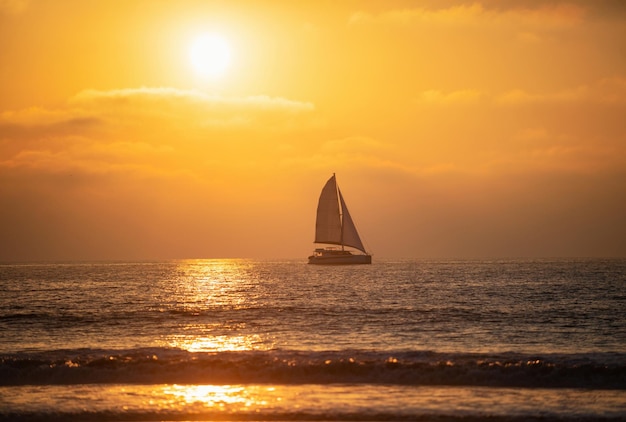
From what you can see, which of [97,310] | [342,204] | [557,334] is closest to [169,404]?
[557,334]

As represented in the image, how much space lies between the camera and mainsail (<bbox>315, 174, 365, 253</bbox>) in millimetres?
144250

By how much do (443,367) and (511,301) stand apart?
39318mm

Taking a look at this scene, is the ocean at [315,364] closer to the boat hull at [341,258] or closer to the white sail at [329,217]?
the white sail at [329,217]

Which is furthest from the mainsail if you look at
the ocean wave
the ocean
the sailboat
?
the ocean wave

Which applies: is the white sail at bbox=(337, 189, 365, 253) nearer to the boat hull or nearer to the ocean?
the boat hull

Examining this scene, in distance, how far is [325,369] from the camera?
86.9 feet

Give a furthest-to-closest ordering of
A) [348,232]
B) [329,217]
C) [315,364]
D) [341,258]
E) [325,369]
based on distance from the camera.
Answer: [341,258]
[348,232]
[329,217]
[315,364]
[325,369]

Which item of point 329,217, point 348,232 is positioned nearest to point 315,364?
point 329,217

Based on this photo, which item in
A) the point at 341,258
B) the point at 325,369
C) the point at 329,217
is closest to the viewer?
the point at 325,369

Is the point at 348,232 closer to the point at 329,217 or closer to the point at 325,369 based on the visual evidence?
the point at 329,217

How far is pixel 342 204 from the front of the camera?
148 m

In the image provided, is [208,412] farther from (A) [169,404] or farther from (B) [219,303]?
(B) [219,303]

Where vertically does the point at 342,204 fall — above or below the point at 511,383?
above

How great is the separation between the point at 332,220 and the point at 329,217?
0.91 m
